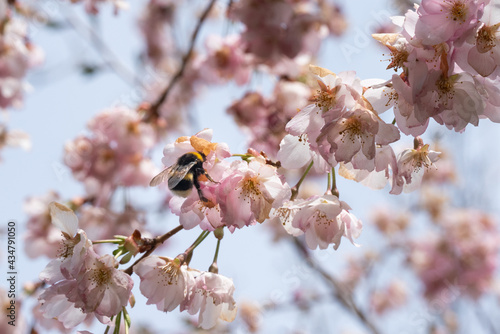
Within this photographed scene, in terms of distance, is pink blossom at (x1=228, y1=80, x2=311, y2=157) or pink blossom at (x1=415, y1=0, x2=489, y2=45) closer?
pink blossom at (x1=415, y1=0, x2=489, y2=45)

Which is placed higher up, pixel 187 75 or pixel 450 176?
pixel 187 75

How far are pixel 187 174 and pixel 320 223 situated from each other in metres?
Answer: 0.33

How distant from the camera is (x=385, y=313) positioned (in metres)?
6.59

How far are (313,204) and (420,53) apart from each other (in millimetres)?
386

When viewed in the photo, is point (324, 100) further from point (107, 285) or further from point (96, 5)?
point (96, 5)

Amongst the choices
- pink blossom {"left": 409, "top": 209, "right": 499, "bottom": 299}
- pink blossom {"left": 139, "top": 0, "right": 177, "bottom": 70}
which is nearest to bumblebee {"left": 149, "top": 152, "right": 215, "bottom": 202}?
pink blossom {"left": 139, "top": 0, "right": 177, "bottom": 70}

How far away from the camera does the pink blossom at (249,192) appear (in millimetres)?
1020

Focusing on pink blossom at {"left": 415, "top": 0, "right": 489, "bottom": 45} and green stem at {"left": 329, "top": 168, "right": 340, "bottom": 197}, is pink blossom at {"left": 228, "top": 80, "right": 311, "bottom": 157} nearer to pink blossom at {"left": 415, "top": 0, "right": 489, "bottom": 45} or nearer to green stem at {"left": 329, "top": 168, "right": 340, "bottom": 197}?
green stem at {"left": 329, "top": 168, "right": 340, "bottom": 197}

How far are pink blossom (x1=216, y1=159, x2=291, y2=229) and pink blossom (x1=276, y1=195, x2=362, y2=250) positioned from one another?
6 cm

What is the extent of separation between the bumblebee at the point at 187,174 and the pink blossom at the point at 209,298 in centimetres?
21

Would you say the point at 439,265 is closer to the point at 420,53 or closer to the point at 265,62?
the point at 265,62

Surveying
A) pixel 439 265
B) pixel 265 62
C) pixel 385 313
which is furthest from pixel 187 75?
pixel 385 313

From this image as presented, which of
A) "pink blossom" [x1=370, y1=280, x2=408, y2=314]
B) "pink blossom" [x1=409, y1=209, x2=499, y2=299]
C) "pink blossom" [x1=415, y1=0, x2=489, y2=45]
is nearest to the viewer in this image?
"pink blossom" [x1=415, y1=0, x2=489, y2=45]

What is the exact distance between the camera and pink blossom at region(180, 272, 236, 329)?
1100 millimetres
